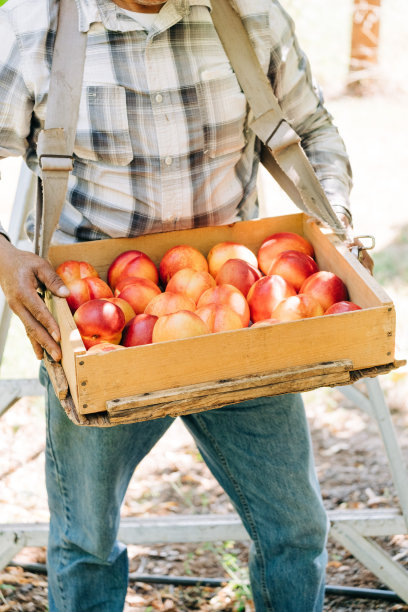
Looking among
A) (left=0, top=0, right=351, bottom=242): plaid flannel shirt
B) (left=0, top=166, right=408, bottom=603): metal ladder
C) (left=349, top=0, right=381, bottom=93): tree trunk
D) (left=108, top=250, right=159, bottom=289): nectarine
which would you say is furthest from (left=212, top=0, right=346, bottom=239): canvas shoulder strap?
(left=349, top=0, right=381, bottom=93): tree trunk

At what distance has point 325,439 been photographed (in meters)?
3.48

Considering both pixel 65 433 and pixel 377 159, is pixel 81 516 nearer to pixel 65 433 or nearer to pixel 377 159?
pixel 65 433

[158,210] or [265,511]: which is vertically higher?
[158,210]

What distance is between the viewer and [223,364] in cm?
143

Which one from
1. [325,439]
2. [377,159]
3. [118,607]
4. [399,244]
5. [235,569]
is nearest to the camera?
[118,607]

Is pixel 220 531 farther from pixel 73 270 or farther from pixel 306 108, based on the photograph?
pixel 306 108

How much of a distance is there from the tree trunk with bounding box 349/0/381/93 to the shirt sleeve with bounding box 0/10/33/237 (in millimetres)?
5767

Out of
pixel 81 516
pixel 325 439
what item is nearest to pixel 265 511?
pixel 81 516

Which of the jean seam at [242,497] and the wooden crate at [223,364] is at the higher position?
the wooden crate at [223,364]

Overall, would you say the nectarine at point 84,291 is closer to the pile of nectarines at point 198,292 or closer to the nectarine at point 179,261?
the pile of nectarines at point 198,292

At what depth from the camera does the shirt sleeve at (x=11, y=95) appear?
169cm

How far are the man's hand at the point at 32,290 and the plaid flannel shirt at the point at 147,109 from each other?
27 centimetres

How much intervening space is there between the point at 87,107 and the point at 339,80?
20.1ft

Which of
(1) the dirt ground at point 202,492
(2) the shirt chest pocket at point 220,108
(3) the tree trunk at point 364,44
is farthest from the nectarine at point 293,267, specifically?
(3) the tree trunk at point 364,44
